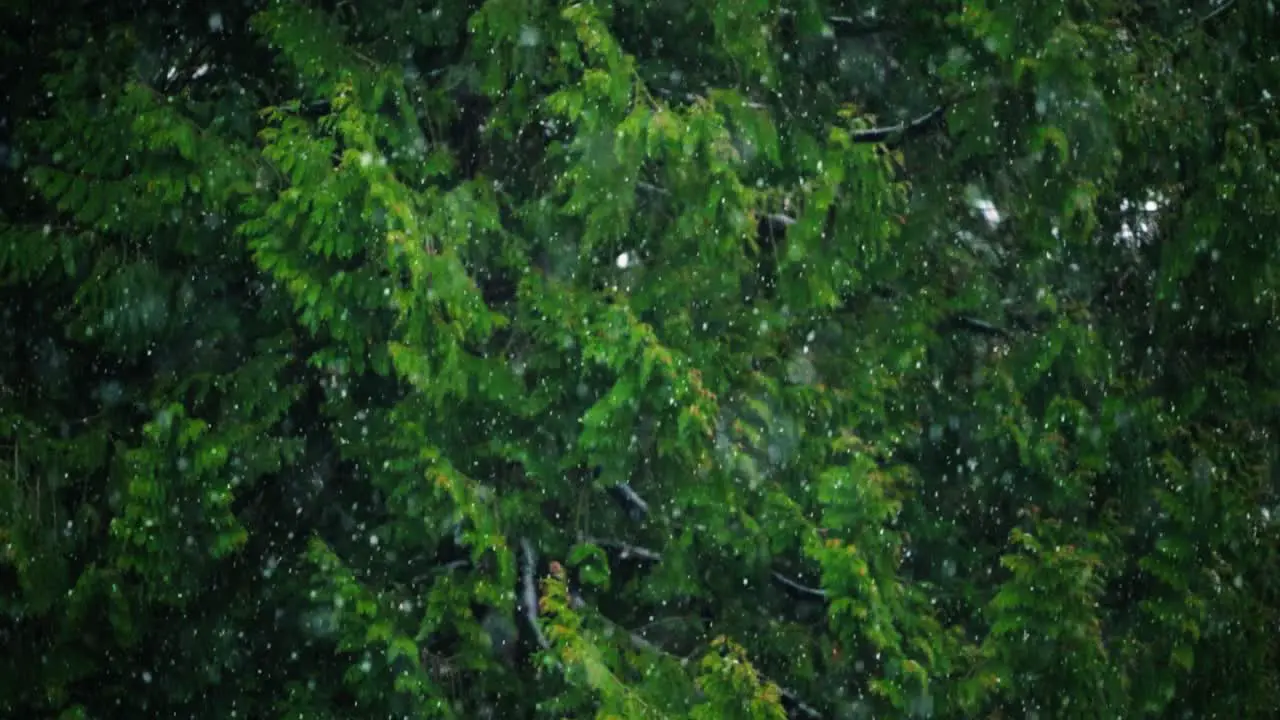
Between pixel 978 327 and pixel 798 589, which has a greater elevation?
pixel 978 327

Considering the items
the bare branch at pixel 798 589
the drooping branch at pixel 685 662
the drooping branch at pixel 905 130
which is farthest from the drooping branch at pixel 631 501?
the drooping branch at pixel 905 130

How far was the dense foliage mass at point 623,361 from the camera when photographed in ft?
23.9

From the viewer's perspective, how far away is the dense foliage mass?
23.9 feet

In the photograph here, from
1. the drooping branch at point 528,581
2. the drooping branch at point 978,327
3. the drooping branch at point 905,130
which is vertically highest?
the drooping branch at point 905,130

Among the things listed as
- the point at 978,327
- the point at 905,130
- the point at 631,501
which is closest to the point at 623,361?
the point at 631,501

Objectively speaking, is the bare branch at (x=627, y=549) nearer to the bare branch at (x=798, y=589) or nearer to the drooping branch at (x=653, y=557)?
the drooping branch at (x=653, y=557)

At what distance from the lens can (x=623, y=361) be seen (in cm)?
736

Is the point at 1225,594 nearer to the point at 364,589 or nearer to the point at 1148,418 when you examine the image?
the point at 1148,418

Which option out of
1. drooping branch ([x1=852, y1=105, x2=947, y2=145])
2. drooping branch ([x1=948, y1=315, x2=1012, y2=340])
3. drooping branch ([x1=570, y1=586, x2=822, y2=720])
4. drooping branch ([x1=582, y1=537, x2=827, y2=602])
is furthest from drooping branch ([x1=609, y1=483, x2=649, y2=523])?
drooping branch ([x1=852, y1=105, x2=947, y2=145])

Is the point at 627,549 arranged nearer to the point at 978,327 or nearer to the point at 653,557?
the point at 653,557

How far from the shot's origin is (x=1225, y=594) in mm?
8703

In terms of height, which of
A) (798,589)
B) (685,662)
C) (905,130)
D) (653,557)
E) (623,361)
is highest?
(905,130)

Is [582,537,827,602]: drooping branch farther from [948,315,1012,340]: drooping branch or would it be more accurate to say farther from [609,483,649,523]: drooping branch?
[948,315,1012,340]: drooping branch

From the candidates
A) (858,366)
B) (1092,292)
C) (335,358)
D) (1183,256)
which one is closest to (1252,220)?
(1183,256)
